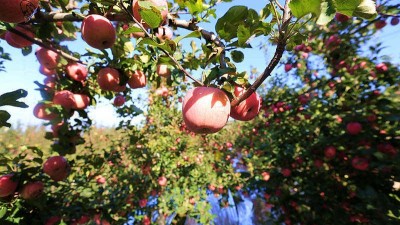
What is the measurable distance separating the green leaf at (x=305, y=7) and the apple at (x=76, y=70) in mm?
1659

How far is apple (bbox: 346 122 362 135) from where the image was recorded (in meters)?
2.39

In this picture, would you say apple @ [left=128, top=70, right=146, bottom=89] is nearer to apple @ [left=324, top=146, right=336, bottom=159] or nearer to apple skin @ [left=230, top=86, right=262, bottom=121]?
apple skin @ [left=230, top=86, right=262, bottom=121]

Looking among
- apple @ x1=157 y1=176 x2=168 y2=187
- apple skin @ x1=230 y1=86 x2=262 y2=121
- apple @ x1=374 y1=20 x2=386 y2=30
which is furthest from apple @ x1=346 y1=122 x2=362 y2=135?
apple @ x1=157 y1=176 x2=168 y2=187

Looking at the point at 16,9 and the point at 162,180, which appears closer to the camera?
the point at 16,9

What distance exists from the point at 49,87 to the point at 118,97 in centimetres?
62

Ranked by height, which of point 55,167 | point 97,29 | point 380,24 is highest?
point 380,24

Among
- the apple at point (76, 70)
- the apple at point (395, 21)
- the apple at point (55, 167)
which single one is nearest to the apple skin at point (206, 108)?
the apple at point (76, 70)

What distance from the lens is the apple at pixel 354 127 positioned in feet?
7.84

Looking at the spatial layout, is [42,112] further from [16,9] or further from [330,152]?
[330,152]

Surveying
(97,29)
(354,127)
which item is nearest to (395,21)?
(354,127)

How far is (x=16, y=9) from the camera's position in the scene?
0.76 metres

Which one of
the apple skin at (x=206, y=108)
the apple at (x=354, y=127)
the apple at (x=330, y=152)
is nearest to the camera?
the apple skin at (x=206, y=108)

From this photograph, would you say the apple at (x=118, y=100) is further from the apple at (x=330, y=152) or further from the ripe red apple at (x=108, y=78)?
the apple at (x=330, y=152)

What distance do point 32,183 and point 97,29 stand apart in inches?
50.2
